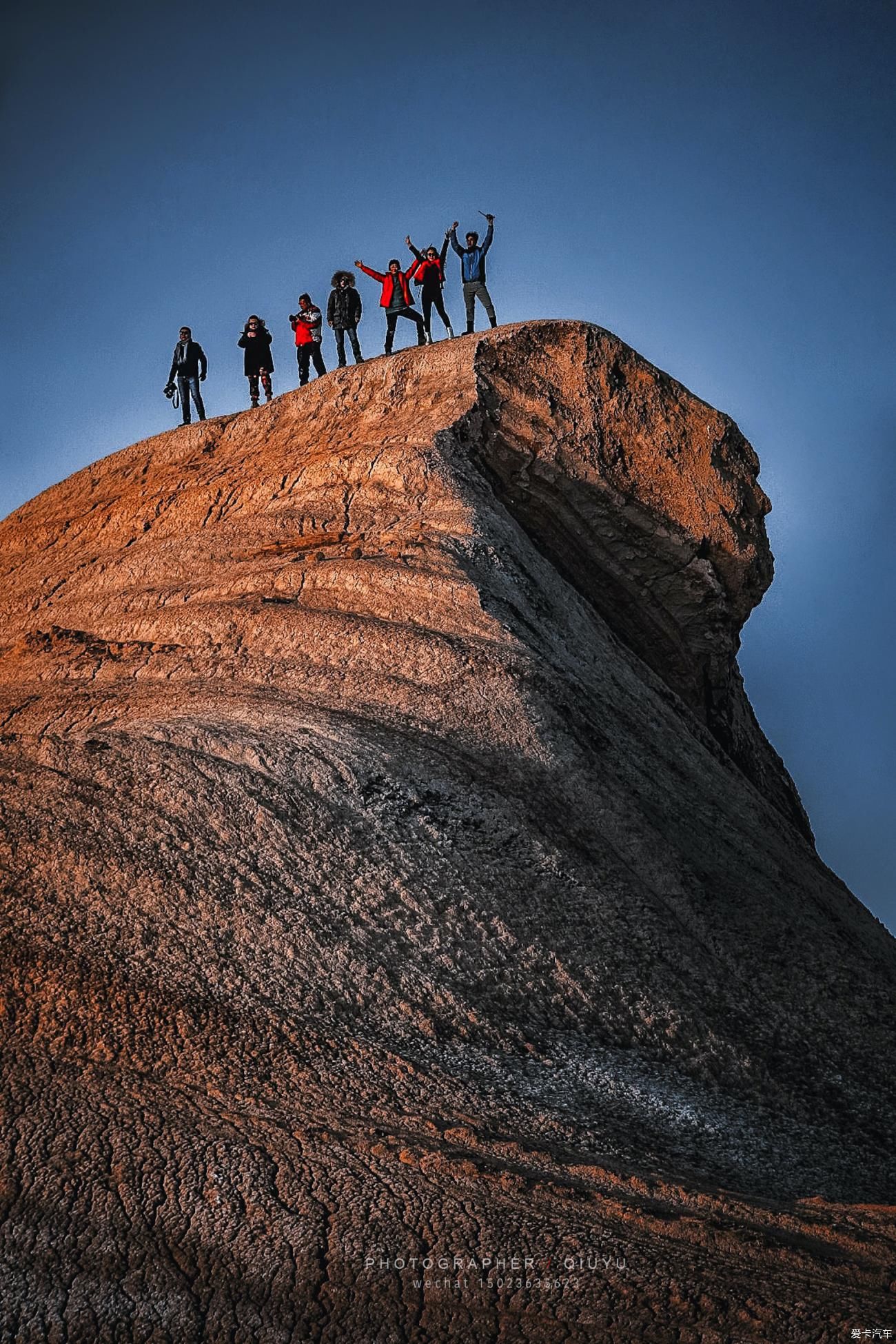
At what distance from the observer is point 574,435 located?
14617 millimetres

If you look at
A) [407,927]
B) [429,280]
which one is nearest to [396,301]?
[429,280]

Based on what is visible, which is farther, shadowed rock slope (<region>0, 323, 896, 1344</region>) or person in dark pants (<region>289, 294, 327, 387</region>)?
person in dark pants (<region>289, 294, 327, 387</region>)

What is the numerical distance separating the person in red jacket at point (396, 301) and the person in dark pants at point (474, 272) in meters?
0.74

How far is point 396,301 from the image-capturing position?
52.9 ft

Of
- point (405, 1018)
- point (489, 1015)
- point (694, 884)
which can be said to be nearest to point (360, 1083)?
point (405, 1018)

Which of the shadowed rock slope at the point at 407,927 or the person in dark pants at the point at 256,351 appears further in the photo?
the person in dark pants at the point at 256,351

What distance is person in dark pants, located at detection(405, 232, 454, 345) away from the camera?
1617cm

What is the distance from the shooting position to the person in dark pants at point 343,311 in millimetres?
16438

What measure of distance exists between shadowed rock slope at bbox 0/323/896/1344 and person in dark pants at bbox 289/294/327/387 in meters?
2.00

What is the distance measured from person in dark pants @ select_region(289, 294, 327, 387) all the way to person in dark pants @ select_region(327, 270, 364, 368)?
232mm

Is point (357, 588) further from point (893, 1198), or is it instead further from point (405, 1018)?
point (893, 1198)

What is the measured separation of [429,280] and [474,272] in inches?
29.2

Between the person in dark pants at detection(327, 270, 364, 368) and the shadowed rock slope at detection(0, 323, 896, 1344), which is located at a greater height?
the person in dark pants at detection(327, 270, 364, 368)

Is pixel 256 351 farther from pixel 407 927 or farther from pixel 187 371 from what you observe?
pixel 407 927
